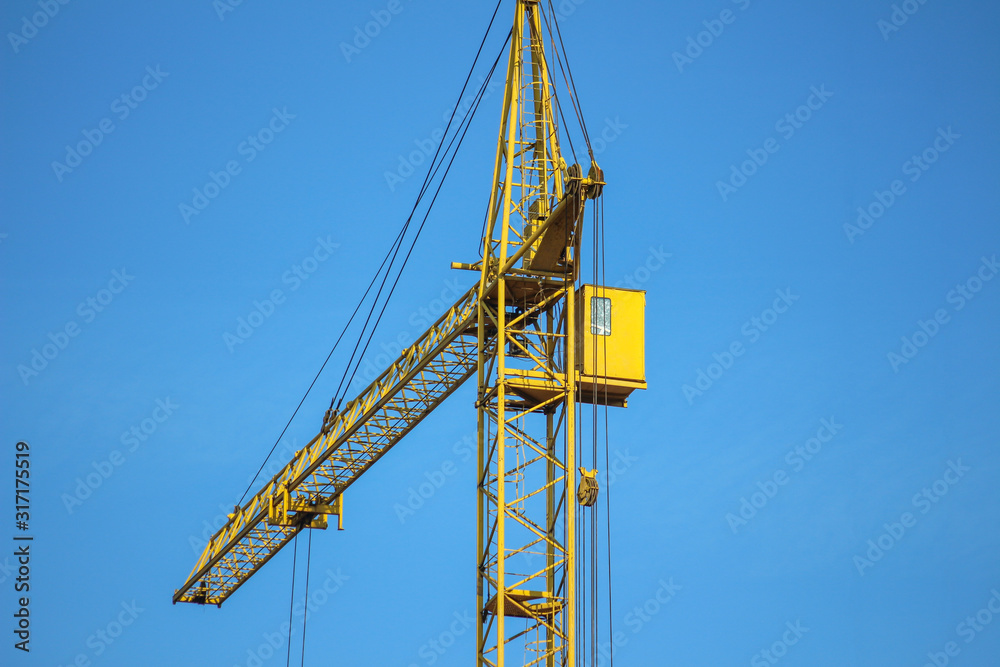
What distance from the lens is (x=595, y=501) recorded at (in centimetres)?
4412

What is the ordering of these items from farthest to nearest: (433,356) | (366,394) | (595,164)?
(366,394) → (433,356) → (595,164)

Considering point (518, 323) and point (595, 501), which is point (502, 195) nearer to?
point (518, 323)

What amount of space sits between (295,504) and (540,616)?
754 inches

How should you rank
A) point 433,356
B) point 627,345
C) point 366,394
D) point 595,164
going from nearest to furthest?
point 595,164, point 627,345, point 433,356, point 366,394

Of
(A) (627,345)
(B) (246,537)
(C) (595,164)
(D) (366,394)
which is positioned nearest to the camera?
(C) (595,164)

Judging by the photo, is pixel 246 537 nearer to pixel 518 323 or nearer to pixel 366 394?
pixel 366 394

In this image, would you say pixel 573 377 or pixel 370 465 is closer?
pixel 573 377

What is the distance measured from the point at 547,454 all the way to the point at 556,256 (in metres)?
6.04

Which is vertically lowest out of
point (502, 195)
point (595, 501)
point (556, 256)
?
point (595, 501)

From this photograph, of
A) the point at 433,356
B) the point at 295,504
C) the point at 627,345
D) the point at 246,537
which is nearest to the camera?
the point at 627,345

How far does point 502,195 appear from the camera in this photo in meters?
48.7

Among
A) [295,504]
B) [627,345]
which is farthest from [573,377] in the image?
[295,504]

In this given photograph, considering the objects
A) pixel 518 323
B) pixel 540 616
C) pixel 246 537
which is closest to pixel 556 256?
pixel 518 323

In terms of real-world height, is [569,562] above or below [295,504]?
below
